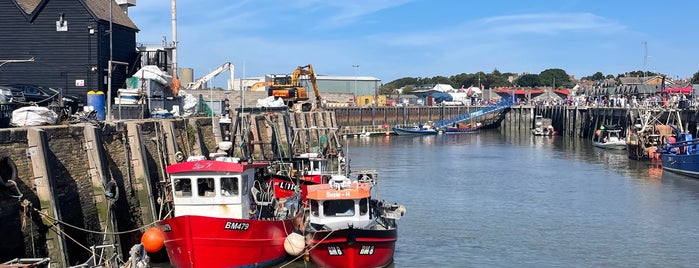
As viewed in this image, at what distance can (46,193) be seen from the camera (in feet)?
67.7

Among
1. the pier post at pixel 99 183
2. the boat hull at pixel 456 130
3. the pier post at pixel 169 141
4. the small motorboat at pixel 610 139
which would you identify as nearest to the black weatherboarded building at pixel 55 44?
the pier post at pixel 169 141

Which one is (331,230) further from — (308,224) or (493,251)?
(493,251)

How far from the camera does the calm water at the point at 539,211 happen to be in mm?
28266

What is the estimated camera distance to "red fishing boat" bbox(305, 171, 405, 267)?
23453 millimetres

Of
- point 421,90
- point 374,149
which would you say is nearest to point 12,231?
point 374,149

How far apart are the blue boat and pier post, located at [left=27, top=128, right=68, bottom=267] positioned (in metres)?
41.4

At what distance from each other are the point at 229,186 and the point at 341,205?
3827mm

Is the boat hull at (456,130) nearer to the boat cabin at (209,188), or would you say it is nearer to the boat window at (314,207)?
the boat window at (314,207)

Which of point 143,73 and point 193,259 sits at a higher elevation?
point 143,73

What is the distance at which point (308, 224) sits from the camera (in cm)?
2558

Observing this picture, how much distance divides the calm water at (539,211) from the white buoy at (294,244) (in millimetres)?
3705

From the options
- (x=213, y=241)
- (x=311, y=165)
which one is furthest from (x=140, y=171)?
(x=311, y=165)

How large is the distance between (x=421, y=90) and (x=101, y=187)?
149m

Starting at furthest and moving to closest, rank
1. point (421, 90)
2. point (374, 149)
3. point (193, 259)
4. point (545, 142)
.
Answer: point (421, 90)
point (545, 142)
point (374, 149)
point (193, 259)
